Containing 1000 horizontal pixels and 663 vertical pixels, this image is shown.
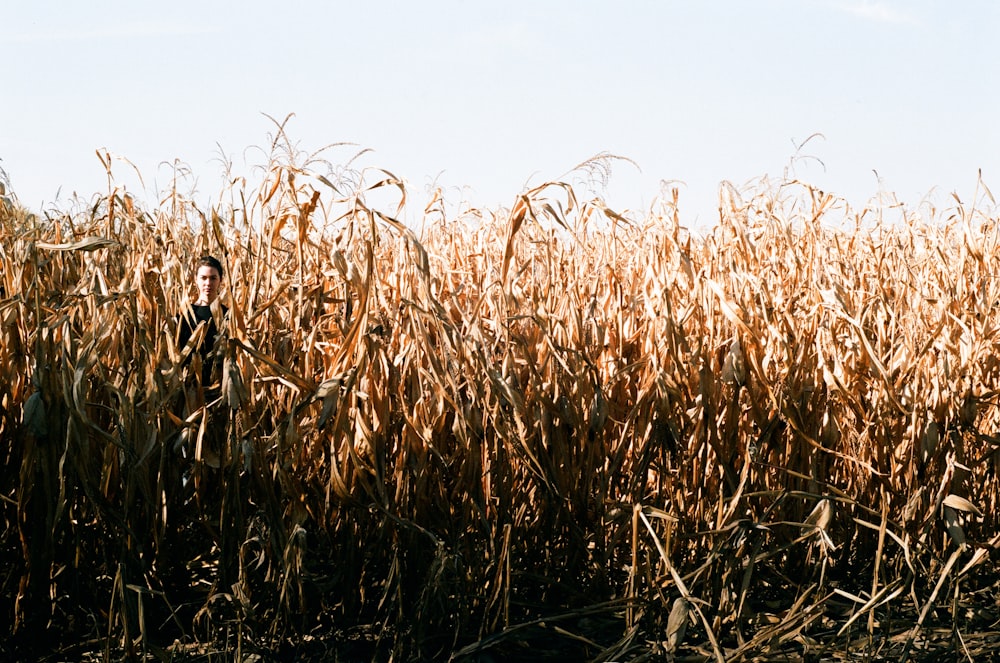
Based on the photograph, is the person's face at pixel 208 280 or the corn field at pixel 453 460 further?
the person's face at pixel 208 280

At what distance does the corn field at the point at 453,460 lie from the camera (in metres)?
1.68

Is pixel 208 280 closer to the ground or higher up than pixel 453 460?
higher up

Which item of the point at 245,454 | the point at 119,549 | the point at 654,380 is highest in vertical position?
the point at 654,380

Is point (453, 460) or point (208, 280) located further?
point (208, 280)

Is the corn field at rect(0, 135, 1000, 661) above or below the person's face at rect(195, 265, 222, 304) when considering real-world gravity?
below

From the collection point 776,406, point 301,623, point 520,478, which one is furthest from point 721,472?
point 301,623

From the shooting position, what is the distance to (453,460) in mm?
1828

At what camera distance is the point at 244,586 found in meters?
1.73

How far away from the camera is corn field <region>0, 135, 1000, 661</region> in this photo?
168cm

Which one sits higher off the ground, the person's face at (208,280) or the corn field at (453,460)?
the person's face at (208,280)

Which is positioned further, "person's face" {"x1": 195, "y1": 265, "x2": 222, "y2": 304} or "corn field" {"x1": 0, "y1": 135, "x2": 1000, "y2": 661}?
"person's face" {"x1": 195, "y1": 265, "x2": 222, "y2": 304}

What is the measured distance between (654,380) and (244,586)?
2.79 ft

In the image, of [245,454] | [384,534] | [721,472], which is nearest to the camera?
[245,454]

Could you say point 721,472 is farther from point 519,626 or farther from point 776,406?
point 519,626
